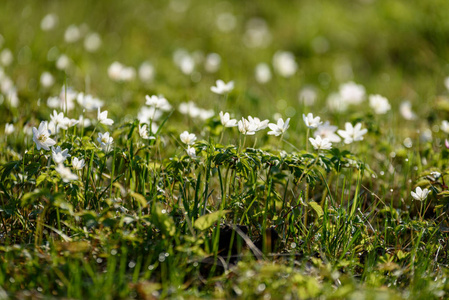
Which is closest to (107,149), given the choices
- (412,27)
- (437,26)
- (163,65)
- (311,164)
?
(311,164)

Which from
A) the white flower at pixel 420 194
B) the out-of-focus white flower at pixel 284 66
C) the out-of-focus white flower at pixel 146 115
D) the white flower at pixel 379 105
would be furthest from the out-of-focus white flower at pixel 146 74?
the white flower at pixel 420 194

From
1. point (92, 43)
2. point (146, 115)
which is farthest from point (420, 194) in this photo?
point (92, 43)

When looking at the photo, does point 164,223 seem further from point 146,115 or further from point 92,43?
point 92,43

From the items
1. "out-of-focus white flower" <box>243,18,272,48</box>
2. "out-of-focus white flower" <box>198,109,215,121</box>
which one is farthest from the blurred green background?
"out-of-focus white flower" <box>198,109,215,121</box>

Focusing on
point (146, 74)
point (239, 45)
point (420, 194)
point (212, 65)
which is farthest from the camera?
point (239, 45)

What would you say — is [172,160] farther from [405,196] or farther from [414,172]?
[414,172]

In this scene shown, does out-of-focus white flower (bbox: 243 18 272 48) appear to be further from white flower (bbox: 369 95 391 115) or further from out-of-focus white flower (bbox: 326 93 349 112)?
white flower (bbox: 369 95 391 115)
